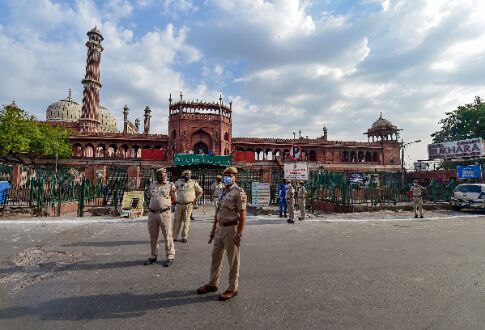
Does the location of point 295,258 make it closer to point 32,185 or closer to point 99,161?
point 32,185

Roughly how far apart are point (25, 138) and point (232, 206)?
96.6ft

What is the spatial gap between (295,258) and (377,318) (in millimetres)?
2300

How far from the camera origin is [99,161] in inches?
1255

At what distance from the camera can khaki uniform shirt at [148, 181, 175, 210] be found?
463 centimetres

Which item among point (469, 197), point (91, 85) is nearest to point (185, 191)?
point (469, 197)

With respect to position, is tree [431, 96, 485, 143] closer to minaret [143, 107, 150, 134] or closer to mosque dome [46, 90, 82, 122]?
minaret [143, 107, 150, 134]

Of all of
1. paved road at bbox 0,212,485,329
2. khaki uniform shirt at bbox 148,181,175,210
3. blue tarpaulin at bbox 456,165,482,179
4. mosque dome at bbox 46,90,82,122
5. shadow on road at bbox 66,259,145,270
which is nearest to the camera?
paved road at bbox 0,212,485,329

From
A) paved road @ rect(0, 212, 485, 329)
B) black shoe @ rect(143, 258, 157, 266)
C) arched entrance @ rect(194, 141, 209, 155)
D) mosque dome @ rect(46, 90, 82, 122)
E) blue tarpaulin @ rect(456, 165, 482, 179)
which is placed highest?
mosque dome @ rect(46, 90, 82, 122)

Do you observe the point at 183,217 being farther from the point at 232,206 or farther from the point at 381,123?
the point at 381,123

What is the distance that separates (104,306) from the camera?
2963 millimetres

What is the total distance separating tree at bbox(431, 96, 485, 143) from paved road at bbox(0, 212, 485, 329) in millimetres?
42120

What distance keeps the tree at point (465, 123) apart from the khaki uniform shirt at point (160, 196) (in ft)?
155

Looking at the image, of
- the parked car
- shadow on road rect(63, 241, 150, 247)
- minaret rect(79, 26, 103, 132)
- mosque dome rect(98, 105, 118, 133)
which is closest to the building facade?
minaret rect(79, 26, 103, 132)

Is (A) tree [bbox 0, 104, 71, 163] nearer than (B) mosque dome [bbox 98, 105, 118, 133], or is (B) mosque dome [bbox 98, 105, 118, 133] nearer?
(A) tree [bbox 0, 104, 71, 163]
